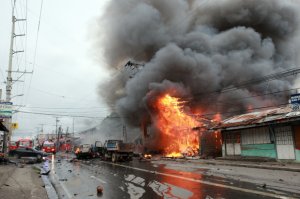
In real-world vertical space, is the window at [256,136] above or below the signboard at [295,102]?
below

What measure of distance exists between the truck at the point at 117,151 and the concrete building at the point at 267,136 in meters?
9.15

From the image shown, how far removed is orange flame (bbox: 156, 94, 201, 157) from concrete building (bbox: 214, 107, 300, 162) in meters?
6.48

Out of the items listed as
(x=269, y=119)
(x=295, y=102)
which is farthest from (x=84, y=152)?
(x=295, y=102)

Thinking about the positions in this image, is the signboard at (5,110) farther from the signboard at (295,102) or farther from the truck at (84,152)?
the truck at (84,152)

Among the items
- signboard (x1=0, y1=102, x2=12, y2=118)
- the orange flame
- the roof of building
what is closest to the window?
the roof of building

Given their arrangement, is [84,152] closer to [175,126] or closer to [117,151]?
[117,151]

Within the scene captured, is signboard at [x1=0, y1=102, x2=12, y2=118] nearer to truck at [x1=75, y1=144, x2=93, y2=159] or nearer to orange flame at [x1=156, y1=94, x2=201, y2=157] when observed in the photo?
truck at [x1=75, y1=144, x2=93, y2=159]

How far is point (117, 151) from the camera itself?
28.5m

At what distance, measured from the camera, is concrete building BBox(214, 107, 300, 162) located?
64.7ft

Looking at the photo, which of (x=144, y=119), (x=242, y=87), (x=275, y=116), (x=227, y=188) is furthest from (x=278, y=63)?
(x=227, y=188)

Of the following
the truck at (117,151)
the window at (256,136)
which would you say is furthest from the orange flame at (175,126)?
the window at (256,136)

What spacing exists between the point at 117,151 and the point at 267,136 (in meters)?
13.6

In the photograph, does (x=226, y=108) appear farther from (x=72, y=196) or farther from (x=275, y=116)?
(x=72, y=196)

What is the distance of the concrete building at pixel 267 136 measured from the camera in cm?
1972
